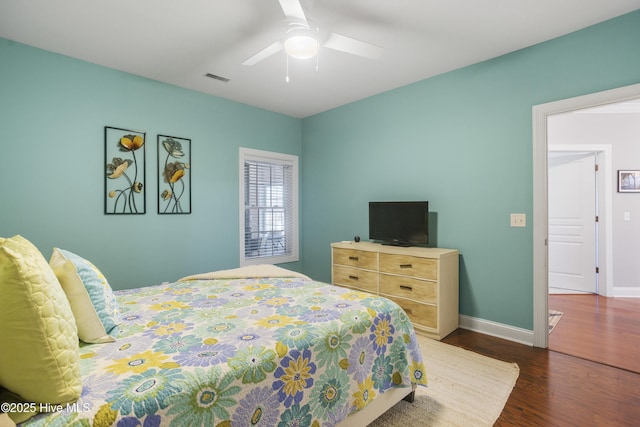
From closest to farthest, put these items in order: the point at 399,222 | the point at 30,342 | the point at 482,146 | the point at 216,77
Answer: the point at 30,342
the point at 482,146
the point at 216,77
the point at 399,222

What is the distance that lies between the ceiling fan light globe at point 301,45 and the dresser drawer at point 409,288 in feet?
7.32

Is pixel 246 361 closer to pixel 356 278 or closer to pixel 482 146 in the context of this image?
pixel 356 278

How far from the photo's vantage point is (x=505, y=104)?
2885mm

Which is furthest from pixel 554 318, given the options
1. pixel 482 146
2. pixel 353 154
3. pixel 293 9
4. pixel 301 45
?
pixel 293 9

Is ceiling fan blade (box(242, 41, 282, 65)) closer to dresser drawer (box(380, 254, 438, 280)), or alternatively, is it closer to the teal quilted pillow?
the teal quilted pillow

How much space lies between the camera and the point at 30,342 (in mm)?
874

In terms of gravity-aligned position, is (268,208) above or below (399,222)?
above

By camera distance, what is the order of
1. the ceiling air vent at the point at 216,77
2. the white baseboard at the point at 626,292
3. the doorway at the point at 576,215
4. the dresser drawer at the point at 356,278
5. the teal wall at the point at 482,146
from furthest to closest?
1. the doorway at the point at 576,215
2. the white baseboard at the point at 626,292
3. the dresser drawer at the point at 356,278
4. the ceiling air vent at the point at 216,77
5. the teal wall at the point at 482,146

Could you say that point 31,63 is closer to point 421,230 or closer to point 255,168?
point 255,168

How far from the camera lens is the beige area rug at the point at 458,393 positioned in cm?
179

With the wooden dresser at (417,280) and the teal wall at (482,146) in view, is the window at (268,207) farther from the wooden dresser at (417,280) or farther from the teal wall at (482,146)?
the wooden dresser at (417,280)

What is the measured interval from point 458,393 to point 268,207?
333 centimetres

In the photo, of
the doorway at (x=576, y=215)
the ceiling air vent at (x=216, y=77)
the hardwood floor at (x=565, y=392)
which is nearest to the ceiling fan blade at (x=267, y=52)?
the ceiling air vent at (x=216, y=77)

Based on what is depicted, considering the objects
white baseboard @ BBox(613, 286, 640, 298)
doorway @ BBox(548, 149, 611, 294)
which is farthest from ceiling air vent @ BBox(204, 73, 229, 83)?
white baseboard @ BBox(613, 286, 640, 298)
